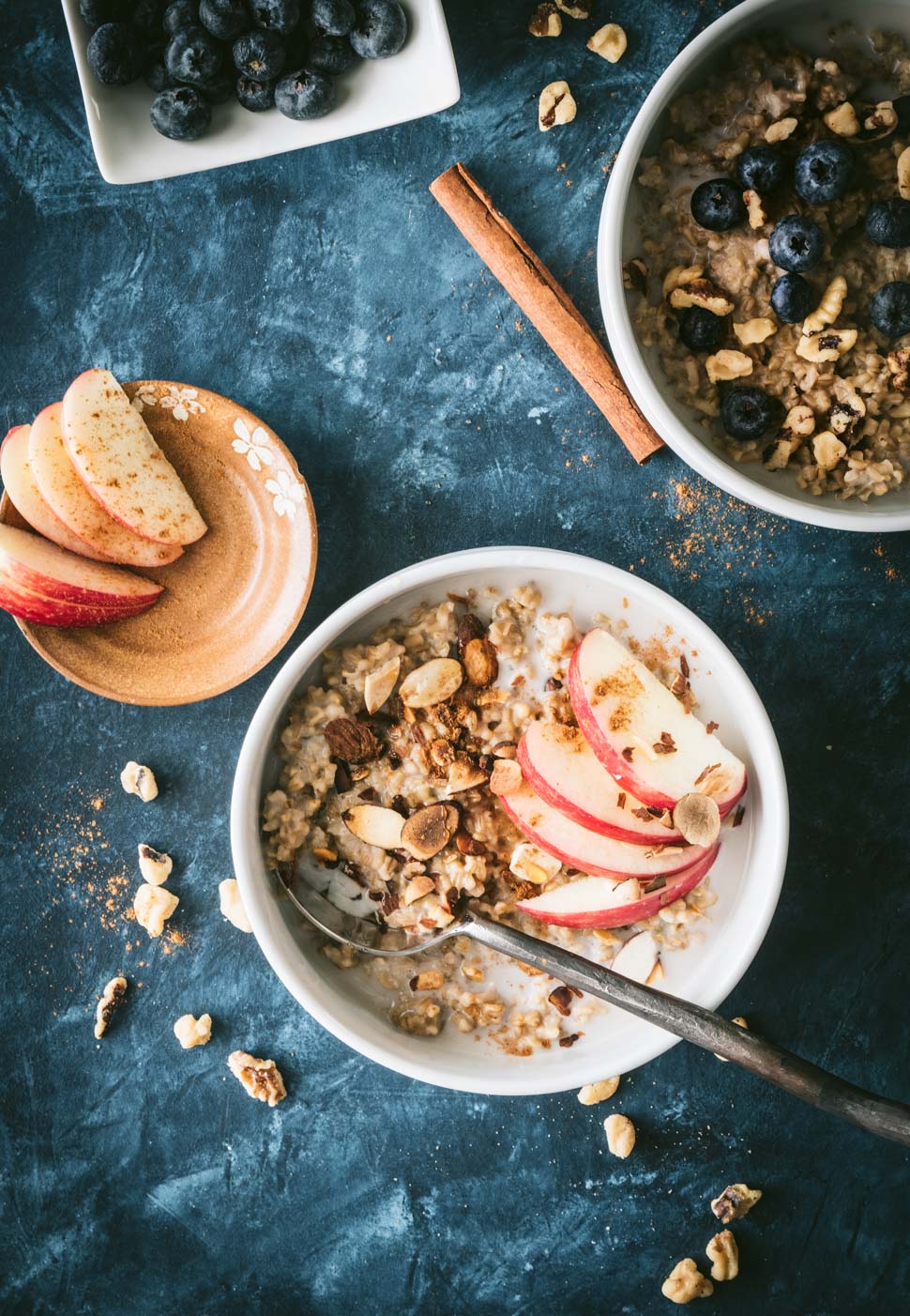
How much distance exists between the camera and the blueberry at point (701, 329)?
1.19 metres

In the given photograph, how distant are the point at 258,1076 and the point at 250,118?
1.35 m

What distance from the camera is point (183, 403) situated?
130cm

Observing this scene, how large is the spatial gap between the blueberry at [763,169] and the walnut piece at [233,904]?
117cm

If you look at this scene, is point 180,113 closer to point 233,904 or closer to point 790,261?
point 790,261

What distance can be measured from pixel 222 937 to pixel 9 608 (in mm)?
561

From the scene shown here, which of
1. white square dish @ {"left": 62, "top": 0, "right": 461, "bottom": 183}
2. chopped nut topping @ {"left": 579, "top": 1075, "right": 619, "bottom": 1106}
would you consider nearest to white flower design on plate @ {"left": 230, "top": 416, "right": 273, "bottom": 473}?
white square dish @ {"left": 62, "top": 0, "right": 461, "bottom": 183}

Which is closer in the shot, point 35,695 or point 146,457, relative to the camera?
point 146,457

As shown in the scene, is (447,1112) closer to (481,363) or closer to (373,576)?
(373,576)

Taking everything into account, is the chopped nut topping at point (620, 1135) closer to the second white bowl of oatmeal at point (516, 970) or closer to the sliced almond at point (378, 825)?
the second white bowl of oatmeal at point (516, 970)

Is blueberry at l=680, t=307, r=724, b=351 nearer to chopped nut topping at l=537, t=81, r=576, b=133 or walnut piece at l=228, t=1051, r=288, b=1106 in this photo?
chopped nut topping at l=537, t=81, r=576, b=133

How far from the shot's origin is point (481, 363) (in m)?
1.34

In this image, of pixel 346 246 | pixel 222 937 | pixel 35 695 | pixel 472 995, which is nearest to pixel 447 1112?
pixel 472 995

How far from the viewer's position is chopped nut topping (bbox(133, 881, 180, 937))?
1.37m

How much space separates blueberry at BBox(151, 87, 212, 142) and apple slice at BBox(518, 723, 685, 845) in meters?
0.91
